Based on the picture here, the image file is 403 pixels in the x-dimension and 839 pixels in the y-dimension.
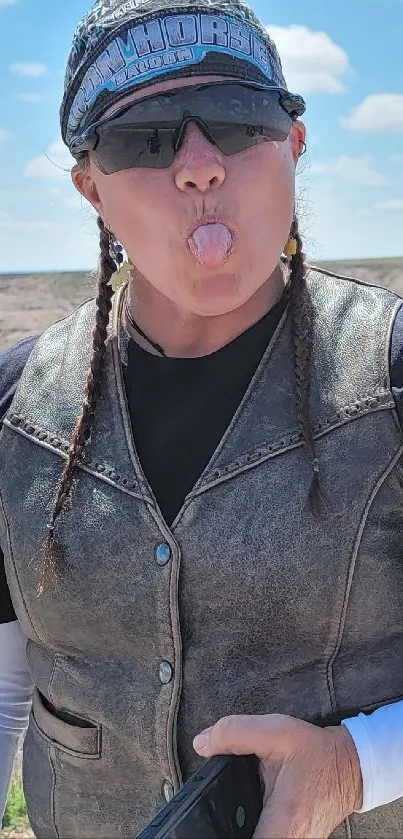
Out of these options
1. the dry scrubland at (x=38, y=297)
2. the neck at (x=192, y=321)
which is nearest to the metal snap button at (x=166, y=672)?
the neck at (x=192, y=321)

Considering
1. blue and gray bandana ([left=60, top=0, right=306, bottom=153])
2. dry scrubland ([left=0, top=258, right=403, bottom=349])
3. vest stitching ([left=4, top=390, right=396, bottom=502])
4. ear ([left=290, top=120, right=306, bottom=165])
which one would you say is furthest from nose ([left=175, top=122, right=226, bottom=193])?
dry scrubland ([left=0, top=258, right=403, bottom=349])

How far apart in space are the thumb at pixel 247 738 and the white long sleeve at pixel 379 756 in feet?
0.60

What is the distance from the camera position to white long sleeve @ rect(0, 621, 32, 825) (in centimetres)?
199

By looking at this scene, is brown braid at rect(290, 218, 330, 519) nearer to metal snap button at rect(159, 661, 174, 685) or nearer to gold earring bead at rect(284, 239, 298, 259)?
gold earring bead at rect(284, 239, 298, 259)

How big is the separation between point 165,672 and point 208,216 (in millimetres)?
837

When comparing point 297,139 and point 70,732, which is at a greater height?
point 297,139

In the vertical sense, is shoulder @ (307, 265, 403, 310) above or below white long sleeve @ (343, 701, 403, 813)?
above

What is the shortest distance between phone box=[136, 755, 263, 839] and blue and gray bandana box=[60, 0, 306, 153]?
1145mm

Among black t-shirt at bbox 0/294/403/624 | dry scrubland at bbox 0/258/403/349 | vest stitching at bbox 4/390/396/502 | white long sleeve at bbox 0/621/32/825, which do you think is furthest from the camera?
dry scrubland at bbox 0/258/403/349

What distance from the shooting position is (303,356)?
1.64 metres

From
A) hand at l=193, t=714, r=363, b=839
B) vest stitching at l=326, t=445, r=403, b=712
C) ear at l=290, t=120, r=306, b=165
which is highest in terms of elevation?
ear at l=290, t=120, r=306, b=165

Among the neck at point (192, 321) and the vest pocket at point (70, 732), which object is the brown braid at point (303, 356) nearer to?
the neck at point (192, 321)

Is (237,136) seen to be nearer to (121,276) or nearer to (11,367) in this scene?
(121,276)

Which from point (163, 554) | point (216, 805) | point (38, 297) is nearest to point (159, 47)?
point (163, 554)
